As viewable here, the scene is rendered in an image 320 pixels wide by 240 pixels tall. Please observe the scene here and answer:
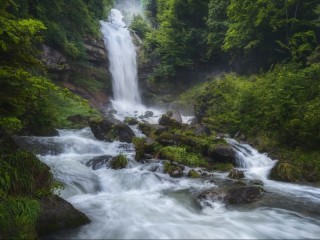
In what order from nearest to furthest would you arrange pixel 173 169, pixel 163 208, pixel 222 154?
1. pixel 163 208
2. pixel 173 169
3. pixel 222 154

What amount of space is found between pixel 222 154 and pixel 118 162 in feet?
14.4

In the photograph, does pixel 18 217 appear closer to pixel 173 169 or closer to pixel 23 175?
pixel 23 175

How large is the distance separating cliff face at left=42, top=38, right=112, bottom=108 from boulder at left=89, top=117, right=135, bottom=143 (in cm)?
881

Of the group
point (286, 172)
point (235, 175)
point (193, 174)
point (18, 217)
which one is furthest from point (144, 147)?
point (18, 217)

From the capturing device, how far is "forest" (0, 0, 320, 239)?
6.05 m

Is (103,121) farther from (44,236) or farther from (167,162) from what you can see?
(44,236)

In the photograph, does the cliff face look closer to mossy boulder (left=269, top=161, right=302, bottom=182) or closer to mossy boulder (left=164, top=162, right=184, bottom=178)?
mossy boulder (left=164, top=162, right=184, bottom=178)

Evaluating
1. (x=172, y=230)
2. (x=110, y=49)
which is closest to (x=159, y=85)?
(x=110, y=49)

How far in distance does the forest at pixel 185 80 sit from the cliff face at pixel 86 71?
16cm

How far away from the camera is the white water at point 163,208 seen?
702 centimetres

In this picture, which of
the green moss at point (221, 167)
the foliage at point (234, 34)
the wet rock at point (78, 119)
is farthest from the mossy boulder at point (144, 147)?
the foliage at point (234, 34)

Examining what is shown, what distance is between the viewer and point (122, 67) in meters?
30.5

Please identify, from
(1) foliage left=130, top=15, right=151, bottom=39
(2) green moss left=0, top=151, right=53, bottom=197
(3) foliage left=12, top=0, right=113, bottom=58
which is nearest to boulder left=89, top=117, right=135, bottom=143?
(3) foliage left=12, top=0, right=113, bottom=58

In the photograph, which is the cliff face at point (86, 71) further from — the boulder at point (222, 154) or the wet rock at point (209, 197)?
the wet rock at point (209, 197)
